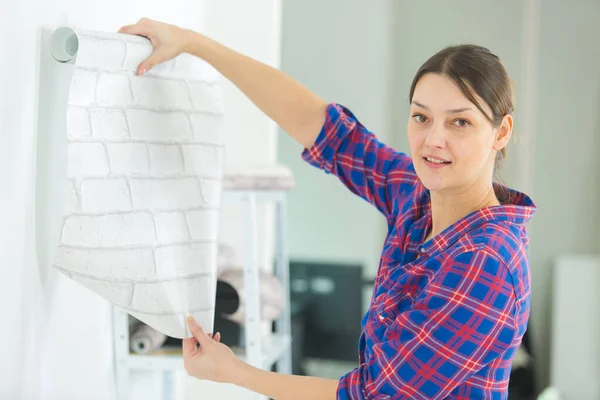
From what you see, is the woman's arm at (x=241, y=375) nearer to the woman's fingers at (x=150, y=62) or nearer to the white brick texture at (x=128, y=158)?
the white brick texture at (x=128, y=158)

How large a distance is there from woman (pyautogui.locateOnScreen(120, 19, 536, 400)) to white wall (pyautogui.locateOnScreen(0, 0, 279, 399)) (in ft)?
0.55

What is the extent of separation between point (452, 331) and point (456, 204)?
0.77 feet

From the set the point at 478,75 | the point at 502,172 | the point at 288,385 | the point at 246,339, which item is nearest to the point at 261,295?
the point at 246,339

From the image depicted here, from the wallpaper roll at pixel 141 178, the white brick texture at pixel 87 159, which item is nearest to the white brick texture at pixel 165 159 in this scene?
the wallpaper roll at pixel 141 178

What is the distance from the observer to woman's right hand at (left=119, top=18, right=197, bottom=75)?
43.2 inches

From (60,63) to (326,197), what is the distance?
2100 millimetres

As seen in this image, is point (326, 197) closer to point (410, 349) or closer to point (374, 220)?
point (374, 220)

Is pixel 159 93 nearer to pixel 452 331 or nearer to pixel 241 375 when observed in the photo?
pixel 241 375

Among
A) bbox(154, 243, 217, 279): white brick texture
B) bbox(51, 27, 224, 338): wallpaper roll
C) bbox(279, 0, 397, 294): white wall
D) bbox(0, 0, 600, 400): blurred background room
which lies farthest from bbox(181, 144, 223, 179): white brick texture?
bbox(279, 0, 397, 294): white wall

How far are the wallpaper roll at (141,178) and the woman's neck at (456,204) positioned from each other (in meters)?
0.39

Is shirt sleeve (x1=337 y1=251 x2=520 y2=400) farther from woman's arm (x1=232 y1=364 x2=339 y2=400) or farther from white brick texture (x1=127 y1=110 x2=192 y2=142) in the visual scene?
white brick texture (x1=127 y1=110 x2=192 y2=142)

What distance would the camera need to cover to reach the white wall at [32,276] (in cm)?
98

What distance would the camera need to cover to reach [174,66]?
1168 millimetres

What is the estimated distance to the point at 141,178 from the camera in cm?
110
